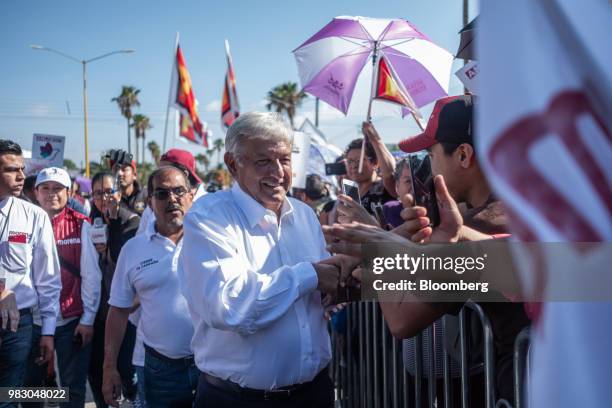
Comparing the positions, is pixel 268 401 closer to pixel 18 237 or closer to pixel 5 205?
pixel 18 237

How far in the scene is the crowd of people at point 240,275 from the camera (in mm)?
1800

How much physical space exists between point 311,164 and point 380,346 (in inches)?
221

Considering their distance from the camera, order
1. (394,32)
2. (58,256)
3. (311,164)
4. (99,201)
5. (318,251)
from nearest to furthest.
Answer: (318,251) → (58,256) → (394,32) → (99,201) → (311,164)

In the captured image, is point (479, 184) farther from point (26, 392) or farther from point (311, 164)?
point (311, 164)

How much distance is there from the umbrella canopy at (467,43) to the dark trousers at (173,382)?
7.97 ft

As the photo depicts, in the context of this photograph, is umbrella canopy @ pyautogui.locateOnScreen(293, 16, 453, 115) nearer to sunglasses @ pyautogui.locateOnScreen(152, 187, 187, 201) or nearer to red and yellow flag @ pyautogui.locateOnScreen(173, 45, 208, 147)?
sunglasses @ pyautogui.locateOnScreen(152, 187, 187, 201)

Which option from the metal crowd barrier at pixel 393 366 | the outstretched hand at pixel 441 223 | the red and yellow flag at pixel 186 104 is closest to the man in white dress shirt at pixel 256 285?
the metal crowd barrier at pixel 393 366

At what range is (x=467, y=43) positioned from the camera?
10.1ft

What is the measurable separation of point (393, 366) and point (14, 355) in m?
2.56

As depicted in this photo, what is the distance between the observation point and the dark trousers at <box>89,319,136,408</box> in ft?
15.0

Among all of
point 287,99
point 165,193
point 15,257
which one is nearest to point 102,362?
point 15,257

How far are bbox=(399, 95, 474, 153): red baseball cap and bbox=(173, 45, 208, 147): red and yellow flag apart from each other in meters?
8.20

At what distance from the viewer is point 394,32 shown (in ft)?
15.8

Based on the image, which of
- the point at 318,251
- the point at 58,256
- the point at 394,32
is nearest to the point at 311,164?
the point at 394,32
